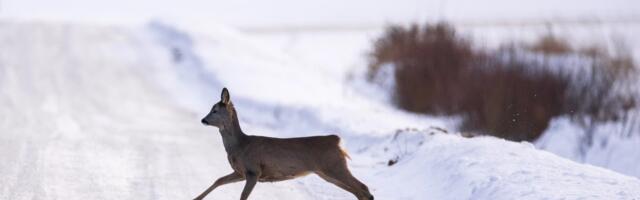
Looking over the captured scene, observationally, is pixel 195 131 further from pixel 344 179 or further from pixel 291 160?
A: pixel 344 179

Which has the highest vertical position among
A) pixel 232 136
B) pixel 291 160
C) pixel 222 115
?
pixel 222 115

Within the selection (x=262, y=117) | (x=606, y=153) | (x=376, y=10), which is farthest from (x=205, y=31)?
(x=376, y=10)

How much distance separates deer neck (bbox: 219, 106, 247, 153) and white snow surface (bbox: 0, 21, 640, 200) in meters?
1.07

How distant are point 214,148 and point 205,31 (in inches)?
718

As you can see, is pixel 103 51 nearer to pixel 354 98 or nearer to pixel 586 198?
pixel 354 98

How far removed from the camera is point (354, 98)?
22.3 metres

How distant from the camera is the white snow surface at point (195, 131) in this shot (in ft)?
32.4

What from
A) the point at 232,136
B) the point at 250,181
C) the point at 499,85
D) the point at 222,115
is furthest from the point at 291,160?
the point at 499,85

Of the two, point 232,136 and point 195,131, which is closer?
point 232,136

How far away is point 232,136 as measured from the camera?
29.7ft

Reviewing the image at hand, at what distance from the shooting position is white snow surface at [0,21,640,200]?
9867mm

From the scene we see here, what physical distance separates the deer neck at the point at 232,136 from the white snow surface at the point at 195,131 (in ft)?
3.52

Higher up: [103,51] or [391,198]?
[391,198]

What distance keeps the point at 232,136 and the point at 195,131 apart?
6.78m
